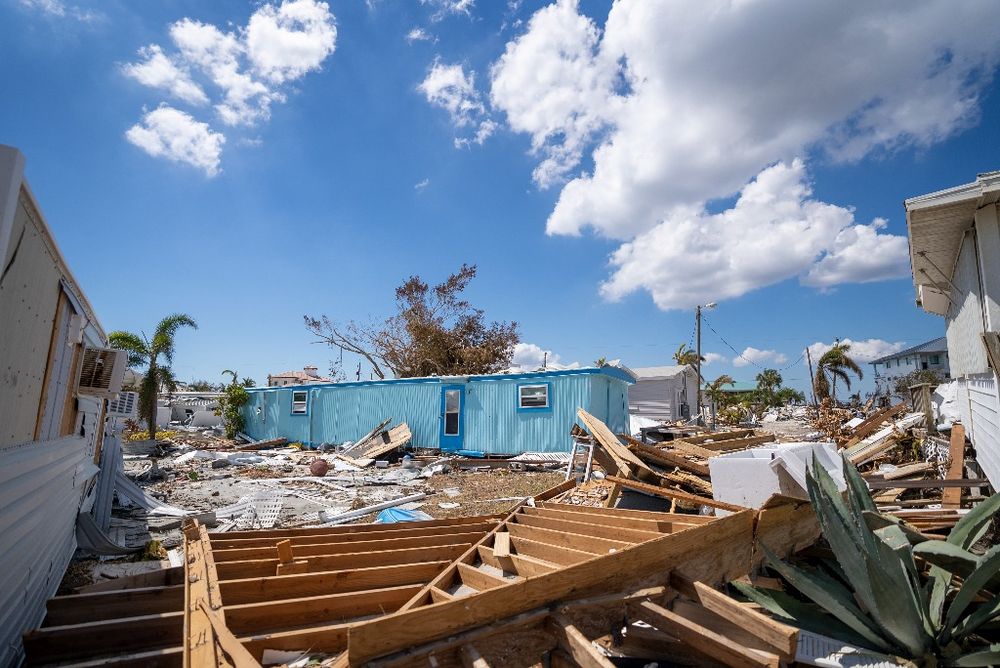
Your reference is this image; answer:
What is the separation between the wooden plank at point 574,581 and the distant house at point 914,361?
40.0 meters

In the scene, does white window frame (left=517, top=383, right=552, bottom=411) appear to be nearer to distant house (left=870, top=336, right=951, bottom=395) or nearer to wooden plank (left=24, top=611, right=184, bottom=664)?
wooden plank (left=24, top=611, right=184, bottom=664)

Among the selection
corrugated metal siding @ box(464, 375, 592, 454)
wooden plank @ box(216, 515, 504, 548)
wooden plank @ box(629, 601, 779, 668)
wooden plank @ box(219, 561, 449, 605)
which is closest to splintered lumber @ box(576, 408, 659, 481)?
wooden plank @ box(216, 515, 504, 548)

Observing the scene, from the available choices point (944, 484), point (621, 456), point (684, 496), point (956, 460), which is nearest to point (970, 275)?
point (944, 484)

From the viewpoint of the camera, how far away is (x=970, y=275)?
7.31m

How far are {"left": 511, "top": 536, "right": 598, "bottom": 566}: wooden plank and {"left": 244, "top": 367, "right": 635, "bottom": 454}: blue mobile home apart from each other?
35.4ft

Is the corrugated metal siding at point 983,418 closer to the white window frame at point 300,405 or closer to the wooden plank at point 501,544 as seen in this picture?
Result: the wooden plank at point 501,544

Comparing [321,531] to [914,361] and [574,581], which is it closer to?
[574,581]

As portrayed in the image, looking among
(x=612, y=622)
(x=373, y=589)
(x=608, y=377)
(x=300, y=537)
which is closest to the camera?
(x=612, y=622)

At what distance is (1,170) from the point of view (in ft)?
9.60

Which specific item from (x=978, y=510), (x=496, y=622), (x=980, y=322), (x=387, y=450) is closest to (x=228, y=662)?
(x=496, y=622)

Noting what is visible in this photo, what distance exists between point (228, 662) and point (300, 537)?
249 centimetres

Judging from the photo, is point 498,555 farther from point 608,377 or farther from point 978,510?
point 608,377

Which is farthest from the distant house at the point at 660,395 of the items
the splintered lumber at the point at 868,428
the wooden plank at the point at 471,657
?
the wooden plank at the point at 471,657

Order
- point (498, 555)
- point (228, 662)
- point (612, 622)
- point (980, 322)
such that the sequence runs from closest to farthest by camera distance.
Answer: point (228, 662), point (612, 622), point (498, 555), point (980, 322)
